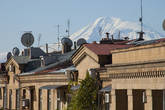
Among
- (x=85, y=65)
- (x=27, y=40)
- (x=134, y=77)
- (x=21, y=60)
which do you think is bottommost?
(x=134, y=77)

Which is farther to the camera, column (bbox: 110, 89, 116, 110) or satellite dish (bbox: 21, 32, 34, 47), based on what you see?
satellite dish (bbox: 21, 32, 34, 47)

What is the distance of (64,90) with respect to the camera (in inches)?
1681

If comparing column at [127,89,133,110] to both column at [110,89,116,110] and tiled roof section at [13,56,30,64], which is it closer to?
column at [110,89,116,110]

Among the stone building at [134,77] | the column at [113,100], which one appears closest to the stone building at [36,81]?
the stone building at [134,77]

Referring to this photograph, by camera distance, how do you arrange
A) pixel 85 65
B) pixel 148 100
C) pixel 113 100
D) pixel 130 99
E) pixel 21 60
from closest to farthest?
1. pixel 148 100
2. pixel 130 99
3. pixel 113 100
4. pixel 85 65
5. pixel 21 60

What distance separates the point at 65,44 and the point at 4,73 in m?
7.55

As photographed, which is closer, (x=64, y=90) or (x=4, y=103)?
(x=64, y=90)

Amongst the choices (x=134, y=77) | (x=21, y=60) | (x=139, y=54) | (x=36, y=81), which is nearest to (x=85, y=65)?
(x=134, y=77)

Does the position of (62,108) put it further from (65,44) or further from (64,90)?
(65,44)

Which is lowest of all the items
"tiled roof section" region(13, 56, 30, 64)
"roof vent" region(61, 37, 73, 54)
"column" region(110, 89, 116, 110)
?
"column" region(110, 89, 116, 110)

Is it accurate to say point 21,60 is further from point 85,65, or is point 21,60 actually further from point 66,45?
point 85,65

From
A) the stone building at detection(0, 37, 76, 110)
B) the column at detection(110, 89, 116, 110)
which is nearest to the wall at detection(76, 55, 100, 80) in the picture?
the stone building at detection(0, 37, 76, 110)

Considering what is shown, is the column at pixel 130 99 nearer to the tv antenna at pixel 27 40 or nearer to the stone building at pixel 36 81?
the stone building at pixel 36 81

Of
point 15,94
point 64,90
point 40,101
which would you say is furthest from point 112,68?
point 15,94
